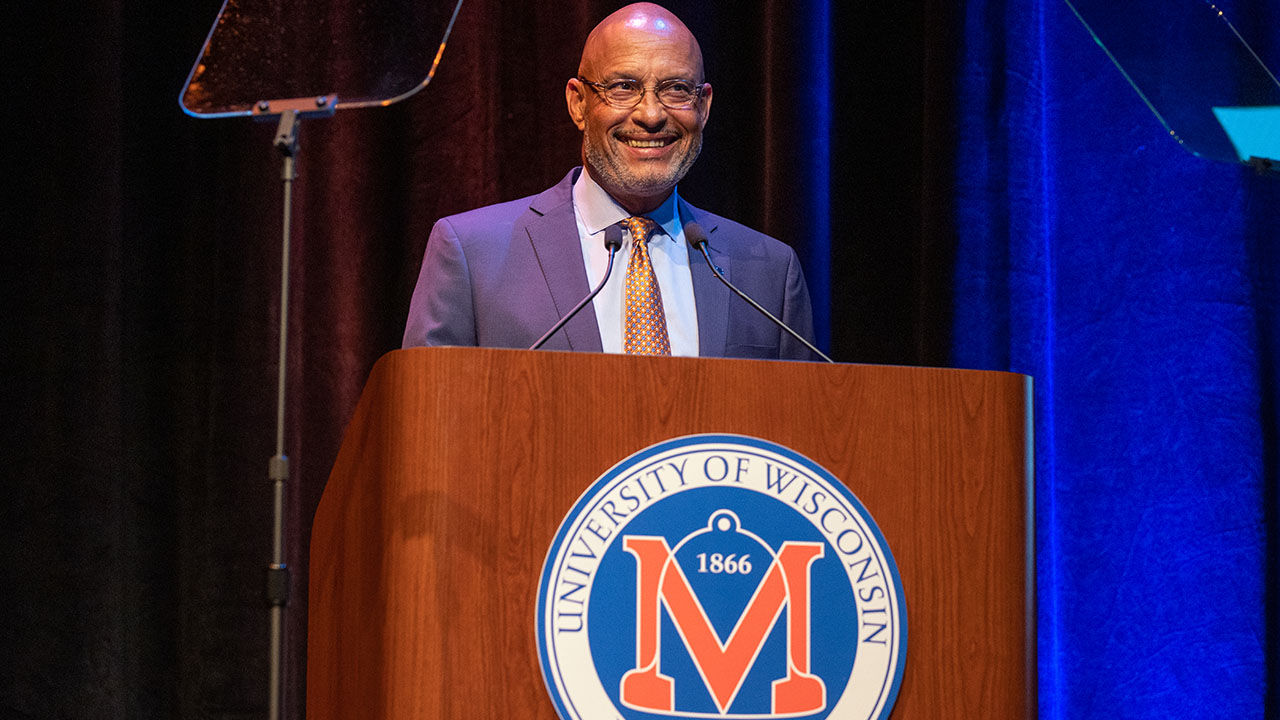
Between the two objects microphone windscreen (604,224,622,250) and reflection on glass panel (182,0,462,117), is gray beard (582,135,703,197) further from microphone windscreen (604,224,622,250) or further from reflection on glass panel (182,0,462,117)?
reflection on glass panel (182,0,462,117)

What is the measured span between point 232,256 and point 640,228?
3.34ft

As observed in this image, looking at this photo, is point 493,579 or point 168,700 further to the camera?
point 168,700

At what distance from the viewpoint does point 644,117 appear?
2.16m

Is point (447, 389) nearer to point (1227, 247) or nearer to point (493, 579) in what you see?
point (493, 579)

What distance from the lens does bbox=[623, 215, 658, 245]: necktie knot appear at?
6.82 feet

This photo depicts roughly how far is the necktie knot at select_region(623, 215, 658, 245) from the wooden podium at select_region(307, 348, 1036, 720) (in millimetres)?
824

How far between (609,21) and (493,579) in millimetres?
1319

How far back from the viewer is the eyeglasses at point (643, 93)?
217cm

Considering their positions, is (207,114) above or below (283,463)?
above

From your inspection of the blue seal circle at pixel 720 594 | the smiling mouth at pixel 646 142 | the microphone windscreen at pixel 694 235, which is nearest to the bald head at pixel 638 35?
the smiling mouth at pixel 646 142

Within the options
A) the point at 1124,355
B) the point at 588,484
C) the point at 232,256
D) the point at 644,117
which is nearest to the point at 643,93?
the point at 644,117

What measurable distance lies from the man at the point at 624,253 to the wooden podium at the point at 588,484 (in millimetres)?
724

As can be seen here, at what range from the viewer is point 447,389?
3.99 feet

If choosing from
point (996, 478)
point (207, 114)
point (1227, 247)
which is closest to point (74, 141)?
point (207, 114)
